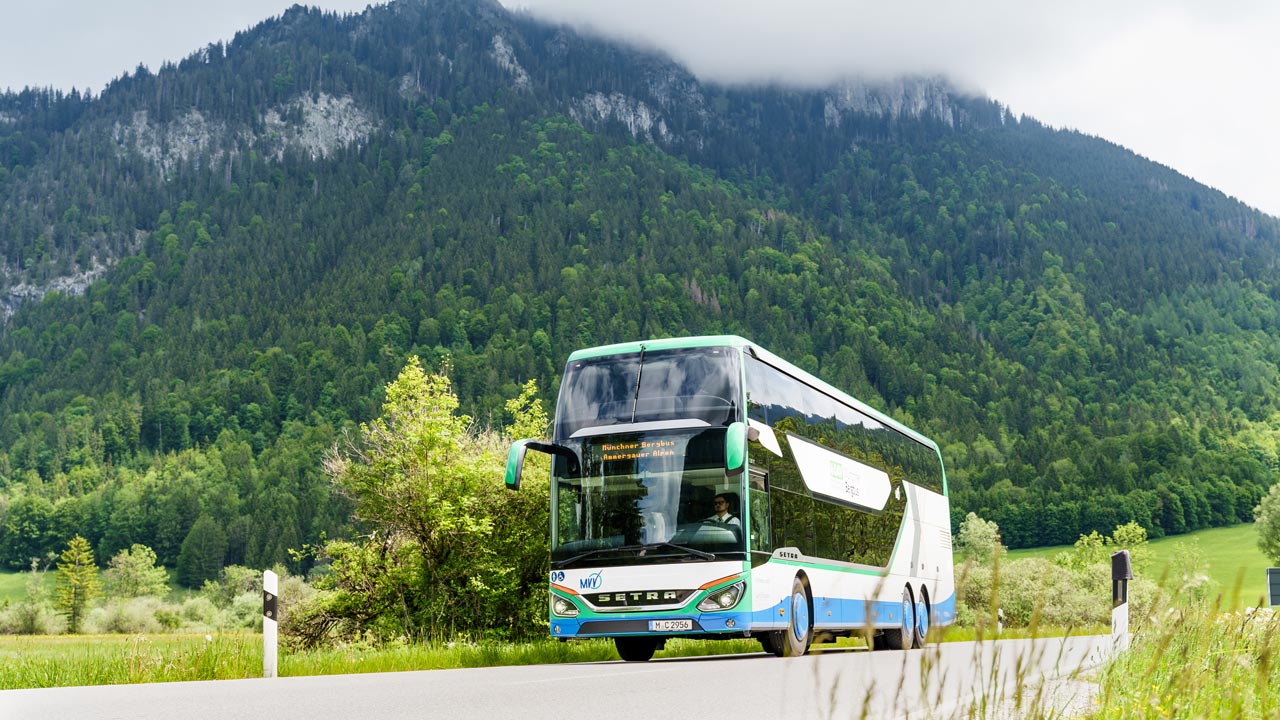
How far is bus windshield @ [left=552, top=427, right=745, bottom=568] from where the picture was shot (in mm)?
17359

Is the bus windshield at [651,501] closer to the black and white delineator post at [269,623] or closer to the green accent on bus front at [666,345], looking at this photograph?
the green accent on bus front at [666,345]

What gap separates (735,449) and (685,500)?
138 centimetres

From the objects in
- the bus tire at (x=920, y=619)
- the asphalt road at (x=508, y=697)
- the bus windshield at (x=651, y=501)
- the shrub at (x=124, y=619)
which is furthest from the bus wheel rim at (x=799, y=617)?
the shrub at (x=124, y=619)

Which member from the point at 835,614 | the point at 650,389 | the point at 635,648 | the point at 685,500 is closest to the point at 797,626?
the point at 835,614

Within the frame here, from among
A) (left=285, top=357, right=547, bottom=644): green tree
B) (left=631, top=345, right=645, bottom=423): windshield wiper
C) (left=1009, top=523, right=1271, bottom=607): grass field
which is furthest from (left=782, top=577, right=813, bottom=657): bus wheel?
(left=1009, top=523, right=1271, bottom=607): grass field

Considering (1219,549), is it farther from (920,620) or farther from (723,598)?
(723,598)

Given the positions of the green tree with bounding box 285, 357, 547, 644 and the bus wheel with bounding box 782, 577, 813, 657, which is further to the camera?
the green tree with bounding box 285, 357, 547, 644

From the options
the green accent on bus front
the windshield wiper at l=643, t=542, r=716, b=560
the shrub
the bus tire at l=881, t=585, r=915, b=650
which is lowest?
the shrub

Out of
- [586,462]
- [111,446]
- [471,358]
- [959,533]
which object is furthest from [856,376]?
[586,462]

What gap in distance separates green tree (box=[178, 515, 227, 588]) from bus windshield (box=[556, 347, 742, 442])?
14374cm

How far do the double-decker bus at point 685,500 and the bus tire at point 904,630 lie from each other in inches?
159

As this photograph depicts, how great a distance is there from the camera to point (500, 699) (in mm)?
9992

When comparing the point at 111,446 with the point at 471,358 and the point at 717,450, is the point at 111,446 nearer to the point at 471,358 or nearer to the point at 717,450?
the point at 471,358

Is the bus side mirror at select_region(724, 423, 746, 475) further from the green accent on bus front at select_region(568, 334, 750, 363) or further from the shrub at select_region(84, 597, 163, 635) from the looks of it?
the shrub at select_region(84, 597, 163, 635)
